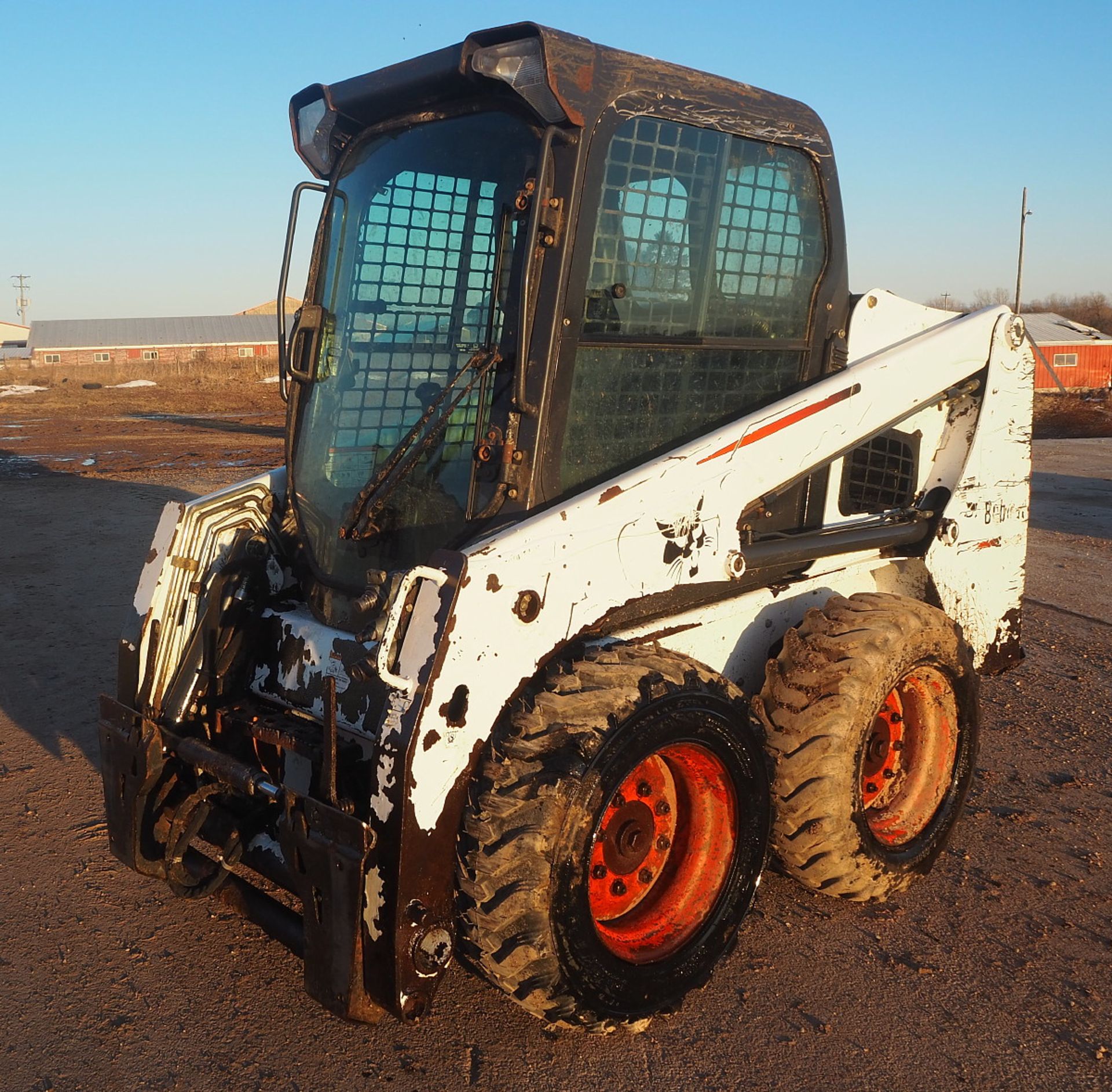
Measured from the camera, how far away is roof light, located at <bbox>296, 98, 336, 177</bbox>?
3.74m

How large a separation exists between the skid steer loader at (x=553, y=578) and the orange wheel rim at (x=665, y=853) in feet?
0.04

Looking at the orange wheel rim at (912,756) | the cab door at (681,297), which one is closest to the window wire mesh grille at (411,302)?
the cab door at (681,297)

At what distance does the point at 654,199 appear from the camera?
3348 millimetres

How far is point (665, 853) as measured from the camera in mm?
3309

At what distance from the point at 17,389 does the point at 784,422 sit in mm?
41689

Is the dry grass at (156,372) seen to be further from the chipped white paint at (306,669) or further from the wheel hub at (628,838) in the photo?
the wheel hub at (628,838)

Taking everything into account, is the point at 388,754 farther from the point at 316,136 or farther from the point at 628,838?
the point at 316,136

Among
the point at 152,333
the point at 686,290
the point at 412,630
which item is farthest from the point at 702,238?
the point at 152,333

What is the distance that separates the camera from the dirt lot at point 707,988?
2947 millimetres

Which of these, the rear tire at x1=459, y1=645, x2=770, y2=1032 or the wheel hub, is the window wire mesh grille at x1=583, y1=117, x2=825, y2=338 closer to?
the rear tire at x1=459, y1=645, x2=770, y2=1032

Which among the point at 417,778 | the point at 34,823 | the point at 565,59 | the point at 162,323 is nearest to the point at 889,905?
the point at 417,778

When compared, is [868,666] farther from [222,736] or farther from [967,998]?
[222,736]

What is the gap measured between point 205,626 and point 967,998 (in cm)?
276

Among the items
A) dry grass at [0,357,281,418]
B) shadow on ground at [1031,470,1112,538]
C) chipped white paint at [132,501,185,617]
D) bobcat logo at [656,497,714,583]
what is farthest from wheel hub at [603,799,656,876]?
dry grass at [0,357,281,418]
